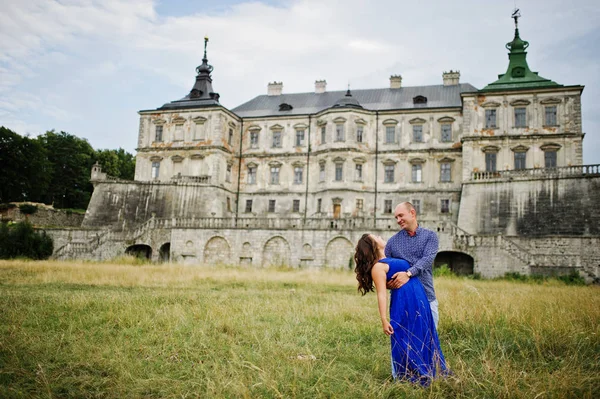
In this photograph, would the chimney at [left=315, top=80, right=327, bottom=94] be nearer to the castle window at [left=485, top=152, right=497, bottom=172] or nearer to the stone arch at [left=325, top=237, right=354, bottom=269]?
the castle window at [left=485, top=152, right=497, bottom=172]

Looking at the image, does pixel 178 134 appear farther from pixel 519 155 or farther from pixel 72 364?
pixel 72 364

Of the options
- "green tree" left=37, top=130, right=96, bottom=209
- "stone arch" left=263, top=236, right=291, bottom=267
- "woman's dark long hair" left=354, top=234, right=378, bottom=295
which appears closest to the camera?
"woman's dark long hair" left=354, top=234, right=378, bottom=295

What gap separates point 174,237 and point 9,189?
2175cm

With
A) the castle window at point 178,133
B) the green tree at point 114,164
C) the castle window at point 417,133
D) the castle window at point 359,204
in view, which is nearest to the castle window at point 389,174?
the castle window at point 359,204

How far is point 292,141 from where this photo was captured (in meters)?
41.8

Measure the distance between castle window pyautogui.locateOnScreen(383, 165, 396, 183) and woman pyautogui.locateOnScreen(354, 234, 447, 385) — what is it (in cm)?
3450

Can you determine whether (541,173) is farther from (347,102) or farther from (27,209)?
(27,209)

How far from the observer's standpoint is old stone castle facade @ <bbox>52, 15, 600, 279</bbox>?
29.1 m

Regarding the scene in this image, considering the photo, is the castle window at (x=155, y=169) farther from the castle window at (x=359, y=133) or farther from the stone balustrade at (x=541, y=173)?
the stone balustrade at (x=541, y=173)

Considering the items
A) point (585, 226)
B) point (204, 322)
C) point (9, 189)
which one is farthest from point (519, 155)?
point (9, 189)

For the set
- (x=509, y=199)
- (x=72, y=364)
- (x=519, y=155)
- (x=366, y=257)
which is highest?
(x=519, y=155)

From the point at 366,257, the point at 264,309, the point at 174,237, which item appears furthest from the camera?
the point at 174,237

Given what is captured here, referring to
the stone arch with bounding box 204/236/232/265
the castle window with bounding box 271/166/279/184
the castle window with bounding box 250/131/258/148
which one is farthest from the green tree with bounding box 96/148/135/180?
the stone arch with bounding box 204/236/232/265

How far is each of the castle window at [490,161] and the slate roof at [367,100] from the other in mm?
5495
